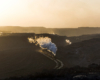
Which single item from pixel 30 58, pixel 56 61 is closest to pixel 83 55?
pixel 56 61

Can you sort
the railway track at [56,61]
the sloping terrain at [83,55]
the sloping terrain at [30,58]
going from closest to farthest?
the sloping terrain at [30,58] < the railway track at [56,61] < the sloping terrain at [83,55]

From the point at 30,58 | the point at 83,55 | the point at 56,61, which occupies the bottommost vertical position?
the point at 83,55

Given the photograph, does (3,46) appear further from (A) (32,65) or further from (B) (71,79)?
(B) (71,79)

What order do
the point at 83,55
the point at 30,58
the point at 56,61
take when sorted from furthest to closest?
1. the point at 83,55
2. the point at 30,58
3. the point at 56,61

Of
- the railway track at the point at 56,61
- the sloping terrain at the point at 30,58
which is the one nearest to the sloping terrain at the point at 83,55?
the sloping terrain at the point at 30,58

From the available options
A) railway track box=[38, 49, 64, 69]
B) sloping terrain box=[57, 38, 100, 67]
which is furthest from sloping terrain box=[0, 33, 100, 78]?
railway track box=[38, 49, 64, 69]

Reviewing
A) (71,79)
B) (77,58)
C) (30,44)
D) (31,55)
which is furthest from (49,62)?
(30,44)

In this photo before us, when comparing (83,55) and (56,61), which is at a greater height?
(56,61)

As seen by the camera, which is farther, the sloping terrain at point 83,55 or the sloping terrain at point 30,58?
the sloping terrain at point 83,55

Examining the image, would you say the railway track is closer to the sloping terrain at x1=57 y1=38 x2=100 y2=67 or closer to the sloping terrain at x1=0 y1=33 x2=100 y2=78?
the sloping terrain at x1=0 y1=33 x2=100 y2=78

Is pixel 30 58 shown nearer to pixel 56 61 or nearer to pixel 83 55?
pixel 56 61

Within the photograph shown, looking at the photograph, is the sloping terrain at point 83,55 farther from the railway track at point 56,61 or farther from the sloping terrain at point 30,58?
the railway track at point 56,61
